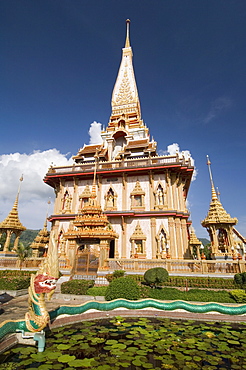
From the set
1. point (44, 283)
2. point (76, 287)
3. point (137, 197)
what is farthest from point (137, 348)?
point (137, 197)

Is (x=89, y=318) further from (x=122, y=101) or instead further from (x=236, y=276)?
(x=122, y=101)

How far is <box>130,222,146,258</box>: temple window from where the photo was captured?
774 inches

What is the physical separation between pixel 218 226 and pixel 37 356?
51.8 feet

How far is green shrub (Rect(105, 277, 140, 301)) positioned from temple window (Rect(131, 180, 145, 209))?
455 inches

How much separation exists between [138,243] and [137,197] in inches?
180

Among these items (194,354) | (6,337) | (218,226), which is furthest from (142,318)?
(218,226)

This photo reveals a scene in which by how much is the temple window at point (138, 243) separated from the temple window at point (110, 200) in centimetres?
348

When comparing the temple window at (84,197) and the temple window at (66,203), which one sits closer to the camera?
the temple window at (84,197)

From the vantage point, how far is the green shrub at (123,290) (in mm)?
9566

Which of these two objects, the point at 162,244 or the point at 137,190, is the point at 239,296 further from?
the point at 137,190

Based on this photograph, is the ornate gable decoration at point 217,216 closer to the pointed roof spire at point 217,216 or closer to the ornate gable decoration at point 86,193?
the pointed roof spire at point 217,216

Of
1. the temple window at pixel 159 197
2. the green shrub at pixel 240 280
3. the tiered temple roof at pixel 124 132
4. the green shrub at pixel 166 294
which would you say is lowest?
the green shrub at pixel 166 294

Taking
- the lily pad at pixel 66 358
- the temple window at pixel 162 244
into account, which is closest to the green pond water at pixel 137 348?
the lily pad at pixel 66 358

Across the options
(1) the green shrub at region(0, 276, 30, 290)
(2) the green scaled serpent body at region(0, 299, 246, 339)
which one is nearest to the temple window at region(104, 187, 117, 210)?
(1) the green shrub at region(0, 276, 30, 290)
